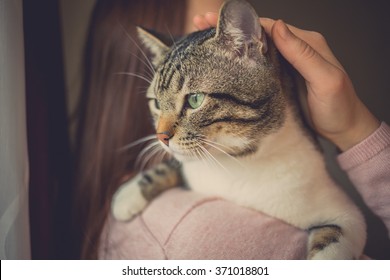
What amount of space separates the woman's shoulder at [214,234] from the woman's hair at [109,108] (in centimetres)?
17

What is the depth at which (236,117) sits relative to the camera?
61cm

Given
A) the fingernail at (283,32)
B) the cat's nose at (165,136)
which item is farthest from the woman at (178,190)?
the cat's nose at (165,136)

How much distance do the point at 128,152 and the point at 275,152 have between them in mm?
350

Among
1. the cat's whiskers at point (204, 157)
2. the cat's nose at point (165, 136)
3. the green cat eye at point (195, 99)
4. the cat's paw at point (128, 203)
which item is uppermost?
the green cat eye at point (195, 99)

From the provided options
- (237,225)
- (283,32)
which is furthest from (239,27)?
(237,225)

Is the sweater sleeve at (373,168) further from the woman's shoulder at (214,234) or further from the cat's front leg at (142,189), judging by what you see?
the cat's front leg at (142,189)

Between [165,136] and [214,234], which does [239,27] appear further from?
[214,234]

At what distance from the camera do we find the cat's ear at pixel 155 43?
69 cm

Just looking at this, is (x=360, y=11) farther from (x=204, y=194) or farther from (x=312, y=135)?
(x=204, y=194)

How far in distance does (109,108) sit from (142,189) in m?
0.20

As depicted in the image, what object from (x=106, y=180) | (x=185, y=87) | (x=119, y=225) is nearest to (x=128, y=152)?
(x=106, y=180)

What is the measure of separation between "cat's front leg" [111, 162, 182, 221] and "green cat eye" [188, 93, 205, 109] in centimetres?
21

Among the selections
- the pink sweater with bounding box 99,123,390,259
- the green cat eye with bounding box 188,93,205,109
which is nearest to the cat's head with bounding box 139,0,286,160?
the green cat eye with bounding box 188,93,205,109

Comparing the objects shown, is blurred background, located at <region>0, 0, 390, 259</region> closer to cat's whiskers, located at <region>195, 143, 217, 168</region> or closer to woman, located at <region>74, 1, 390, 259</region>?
woman, located at <region>74, 1, 390, 259</region>
